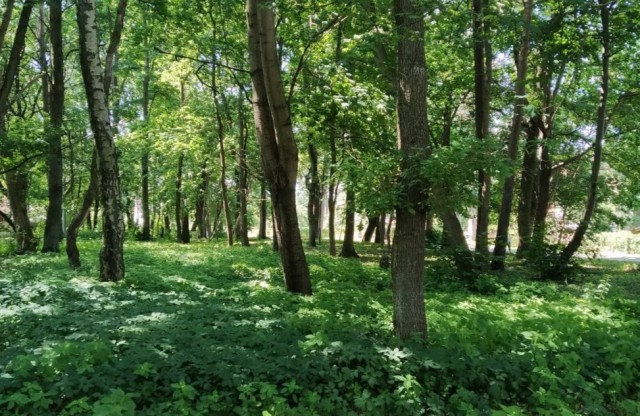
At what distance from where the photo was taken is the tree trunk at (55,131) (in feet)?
40.6

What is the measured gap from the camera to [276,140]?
8328 millimetres

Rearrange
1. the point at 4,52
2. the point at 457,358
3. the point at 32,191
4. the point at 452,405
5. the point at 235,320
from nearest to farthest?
the point at 452,405 → the point at 457,358 → the point at 235,320 → the point at 4,52 → the point at 32,191

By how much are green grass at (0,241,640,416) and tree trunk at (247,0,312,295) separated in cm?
115

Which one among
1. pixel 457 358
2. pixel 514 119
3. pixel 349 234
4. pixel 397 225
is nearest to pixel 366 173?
pixel 397 225

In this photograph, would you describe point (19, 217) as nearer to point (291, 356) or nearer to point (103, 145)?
point (103, 145)

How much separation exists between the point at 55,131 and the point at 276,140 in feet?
23.2

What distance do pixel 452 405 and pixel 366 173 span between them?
283cm

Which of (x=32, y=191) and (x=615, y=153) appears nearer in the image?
(x=615, y=153)

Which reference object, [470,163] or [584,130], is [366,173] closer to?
[470,163]

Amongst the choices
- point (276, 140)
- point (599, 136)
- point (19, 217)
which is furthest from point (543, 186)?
point (19, 217)

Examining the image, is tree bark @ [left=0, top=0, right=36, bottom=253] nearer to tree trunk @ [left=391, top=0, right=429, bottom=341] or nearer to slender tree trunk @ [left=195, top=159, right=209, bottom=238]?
slender tree trunk @ [left=195, top=159, right=209, bottom=238]

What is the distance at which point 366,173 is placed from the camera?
571 centimetres

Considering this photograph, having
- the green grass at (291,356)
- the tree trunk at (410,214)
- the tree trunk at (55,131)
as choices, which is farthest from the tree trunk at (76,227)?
the tree trunk at (410,214)

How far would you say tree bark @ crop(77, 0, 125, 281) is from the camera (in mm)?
8188
